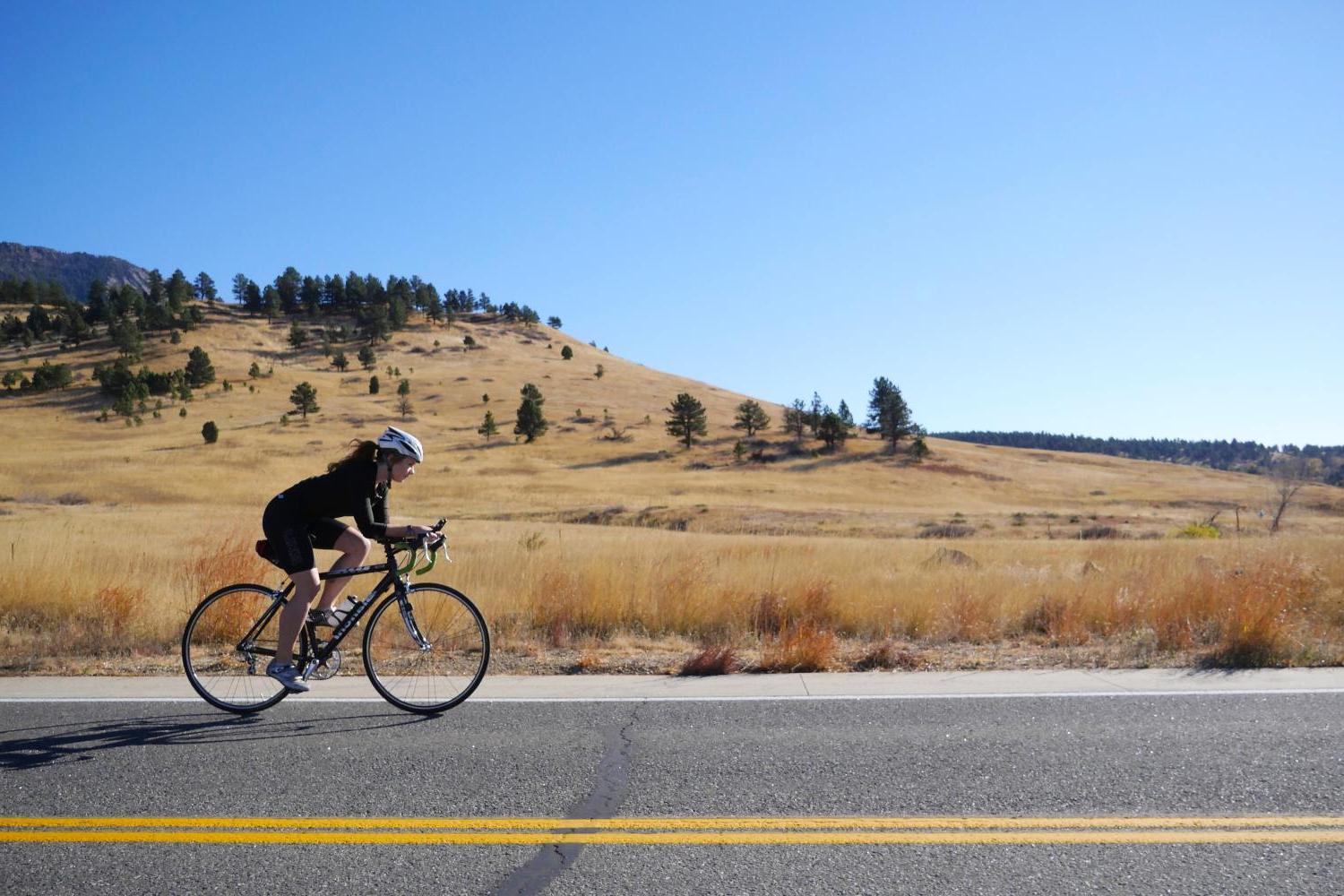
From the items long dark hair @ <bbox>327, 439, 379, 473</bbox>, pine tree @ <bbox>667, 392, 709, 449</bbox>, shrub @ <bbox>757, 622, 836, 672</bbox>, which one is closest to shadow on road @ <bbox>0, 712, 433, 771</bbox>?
long dark hair @ <bbox>327, 439, 379, 473</bbox>

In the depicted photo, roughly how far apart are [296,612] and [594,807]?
3.06 m

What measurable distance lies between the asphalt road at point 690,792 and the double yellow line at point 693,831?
2cm

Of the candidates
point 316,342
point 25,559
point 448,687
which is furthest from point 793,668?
point 316,342

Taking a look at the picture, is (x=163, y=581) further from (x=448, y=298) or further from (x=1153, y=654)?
(x=448, y=298)

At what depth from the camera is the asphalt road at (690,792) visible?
351cm

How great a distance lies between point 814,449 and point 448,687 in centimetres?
7455

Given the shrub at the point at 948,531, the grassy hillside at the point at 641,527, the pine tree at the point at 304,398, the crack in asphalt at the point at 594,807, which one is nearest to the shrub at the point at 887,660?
the grassy hillside at the point at 641,527

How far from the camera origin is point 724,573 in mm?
11086

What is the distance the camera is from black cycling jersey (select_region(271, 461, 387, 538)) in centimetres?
596

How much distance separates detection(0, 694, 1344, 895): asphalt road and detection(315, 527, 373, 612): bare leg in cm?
79

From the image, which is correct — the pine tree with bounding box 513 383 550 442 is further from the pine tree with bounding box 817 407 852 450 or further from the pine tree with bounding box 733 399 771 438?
the pine tree with bounding box 817 407 852 450

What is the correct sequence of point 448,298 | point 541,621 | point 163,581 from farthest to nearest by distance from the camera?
point 448,298
point 163,581
point 541,621

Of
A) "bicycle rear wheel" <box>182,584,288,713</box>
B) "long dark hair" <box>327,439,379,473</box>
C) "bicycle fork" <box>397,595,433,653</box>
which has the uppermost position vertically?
"long dark hair" <box>327,439,379,473</box>

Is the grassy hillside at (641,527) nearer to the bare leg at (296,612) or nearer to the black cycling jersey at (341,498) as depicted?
the bare leg at (296,612)
